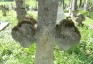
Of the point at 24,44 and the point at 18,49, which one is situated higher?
the point at 24,44

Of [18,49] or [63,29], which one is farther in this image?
[18,49]

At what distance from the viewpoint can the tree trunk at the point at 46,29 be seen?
311cm

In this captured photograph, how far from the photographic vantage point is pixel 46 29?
10.4 feet

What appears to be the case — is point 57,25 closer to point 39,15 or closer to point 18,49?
point 39,15

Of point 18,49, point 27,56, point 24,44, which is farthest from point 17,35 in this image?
point 18,49

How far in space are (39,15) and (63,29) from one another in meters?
0.39

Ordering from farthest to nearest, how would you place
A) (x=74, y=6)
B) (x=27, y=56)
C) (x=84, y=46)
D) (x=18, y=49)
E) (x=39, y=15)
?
(x=74, y=6), (x=84, y=46), (x=18, y=49), (x=27, y=56), (x=39, y=15)

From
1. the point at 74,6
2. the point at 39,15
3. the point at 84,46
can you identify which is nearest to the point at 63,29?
the point at 39,15

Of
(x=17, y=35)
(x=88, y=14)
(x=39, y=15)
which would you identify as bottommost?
(x=88, y=14)

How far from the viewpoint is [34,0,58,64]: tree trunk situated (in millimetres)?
3109

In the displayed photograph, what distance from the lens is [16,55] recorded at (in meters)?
7.88

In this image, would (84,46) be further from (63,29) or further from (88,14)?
(88,14)

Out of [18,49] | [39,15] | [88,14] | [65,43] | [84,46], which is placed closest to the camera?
[39,15]

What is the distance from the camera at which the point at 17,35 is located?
3.41 m
